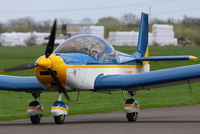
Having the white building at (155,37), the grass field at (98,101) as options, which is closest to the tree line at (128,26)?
the white building at (155,37)

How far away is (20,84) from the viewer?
18250mm

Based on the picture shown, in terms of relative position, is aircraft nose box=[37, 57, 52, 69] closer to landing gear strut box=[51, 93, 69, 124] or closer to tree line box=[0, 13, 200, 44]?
landing gear strut box=[51, 93, 69, 124]

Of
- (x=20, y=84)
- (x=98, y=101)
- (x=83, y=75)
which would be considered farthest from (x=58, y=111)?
(x=98, y=101)

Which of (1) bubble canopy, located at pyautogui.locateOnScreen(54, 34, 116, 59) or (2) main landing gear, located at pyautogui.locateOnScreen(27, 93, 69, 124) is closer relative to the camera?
(2) main landing gear, located at pyautogui.locateOnScreen(27, 93, 69, 124)

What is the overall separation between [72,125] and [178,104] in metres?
9.02

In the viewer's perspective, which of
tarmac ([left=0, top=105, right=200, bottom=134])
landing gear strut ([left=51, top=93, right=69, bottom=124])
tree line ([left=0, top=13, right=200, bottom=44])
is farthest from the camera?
tree line ([left=0, top=13, right=200, bottom=44])

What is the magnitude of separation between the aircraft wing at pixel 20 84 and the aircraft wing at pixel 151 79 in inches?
66.6

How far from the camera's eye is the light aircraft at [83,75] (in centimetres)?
1658

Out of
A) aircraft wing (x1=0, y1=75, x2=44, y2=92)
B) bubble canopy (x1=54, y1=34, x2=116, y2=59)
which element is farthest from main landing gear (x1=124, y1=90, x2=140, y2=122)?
aircraft wing (x1=0, y1=75, x2=44, y2=92)

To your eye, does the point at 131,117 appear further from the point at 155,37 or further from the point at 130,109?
the point at 155,37

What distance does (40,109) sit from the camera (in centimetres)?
1805

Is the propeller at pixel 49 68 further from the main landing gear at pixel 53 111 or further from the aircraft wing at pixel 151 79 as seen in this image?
the aircraft wing at pixel 151 79

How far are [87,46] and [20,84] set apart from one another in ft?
7.17

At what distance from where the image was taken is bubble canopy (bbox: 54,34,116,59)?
17.7 metres
